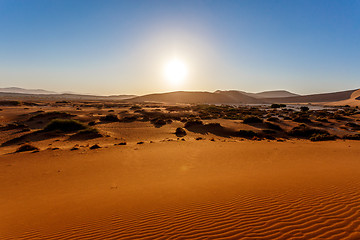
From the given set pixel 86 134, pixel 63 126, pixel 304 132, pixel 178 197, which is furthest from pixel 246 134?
pixel 63 126

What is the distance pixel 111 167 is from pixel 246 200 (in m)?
6.78

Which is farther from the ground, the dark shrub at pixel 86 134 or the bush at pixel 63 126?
the bush at pixel 63 126

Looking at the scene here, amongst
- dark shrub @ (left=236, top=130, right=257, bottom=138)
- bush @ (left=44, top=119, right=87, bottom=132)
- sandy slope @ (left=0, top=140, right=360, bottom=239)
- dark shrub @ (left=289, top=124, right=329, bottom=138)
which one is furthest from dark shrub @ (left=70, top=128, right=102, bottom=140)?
dark shrub @ (left=289, top=124, right=329, bottom=138)

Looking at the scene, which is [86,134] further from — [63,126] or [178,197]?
[178,197]

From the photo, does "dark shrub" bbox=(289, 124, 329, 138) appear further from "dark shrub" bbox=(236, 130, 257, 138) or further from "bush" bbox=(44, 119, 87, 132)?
"bush" bbox=(44, 119, 87, 132)

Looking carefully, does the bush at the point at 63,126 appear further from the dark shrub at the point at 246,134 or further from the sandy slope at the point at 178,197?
the dark shrub at the point at 246,134

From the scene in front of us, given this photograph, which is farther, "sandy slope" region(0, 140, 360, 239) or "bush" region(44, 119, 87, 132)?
"bush" region(44, 119, 87, 132)

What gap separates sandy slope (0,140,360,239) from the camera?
4.46 metres

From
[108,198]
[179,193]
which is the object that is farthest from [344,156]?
[108,198]

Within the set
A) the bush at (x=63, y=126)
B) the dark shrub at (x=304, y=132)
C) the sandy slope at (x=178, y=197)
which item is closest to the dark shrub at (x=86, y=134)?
the bush at (x=63, y=126)

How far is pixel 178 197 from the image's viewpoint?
6.23 m

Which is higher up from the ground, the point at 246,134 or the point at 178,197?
the point at 178,197

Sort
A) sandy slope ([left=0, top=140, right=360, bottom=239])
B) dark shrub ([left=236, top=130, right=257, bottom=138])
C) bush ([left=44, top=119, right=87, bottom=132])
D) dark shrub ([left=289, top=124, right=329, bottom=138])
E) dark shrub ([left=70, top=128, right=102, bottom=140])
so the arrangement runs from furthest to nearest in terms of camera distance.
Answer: dark shrub ([left=289, top=124, right=329, bottom=138]) < dark shrub ([left=236, top=130, right=257, bottom=138]) < bush ([left=44, top=119, right=87, bottom=132]) < dark shrub ([left=70, top=128, right=102, bottom=140]) < sandy slope ([left=0, top=140, right=360, bottom=239])

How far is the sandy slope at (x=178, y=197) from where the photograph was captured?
14.6ft
